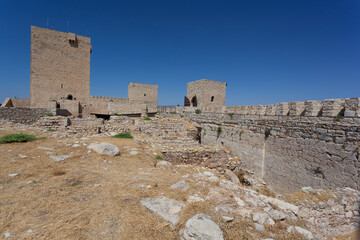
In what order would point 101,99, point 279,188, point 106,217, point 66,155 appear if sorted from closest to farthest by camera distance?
point 106,217 < point 66,155 < point 279,188 < point 101,99

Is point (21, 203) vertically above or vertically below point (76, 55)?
below

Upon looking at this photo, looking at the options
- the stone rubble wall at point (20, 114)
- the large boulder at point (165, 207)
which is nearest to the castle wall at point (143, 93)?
the stone rubble wall at point (20, 114)

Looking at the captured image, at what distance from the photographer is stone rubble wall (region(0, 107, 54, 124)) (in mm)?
12148

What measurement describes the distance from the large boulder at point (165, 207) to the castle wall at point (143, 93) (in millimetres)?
22834

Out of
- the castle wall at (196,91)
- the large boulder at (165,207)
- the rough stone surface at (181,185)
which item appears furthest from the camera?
the castle wall at (196,91)

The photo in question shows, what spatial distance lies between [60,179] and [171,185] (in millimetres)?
2540

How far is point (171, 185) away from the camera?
11.8 feet

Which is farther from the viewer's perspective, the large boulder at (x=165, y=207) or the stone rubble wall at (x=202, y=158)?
the stone rubble wall at (x=202, y=158)

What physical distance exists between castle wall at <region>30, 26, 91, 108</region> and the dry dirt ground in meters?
19.4

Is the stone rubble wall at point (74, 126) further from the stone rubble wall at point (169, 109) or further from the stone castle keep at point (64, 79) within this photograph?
the stone rubble wall at point (169, 109)

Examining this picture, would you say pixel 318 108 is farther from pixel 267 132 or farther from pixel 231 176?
pixel 231 176

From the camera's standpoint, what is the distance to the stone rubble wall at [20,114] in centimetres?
1215

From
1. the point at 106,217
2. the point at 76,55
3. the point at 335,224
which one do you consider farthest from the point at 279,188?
the point at 76,55

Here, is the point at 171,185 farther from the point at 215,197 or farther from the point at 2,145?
the point at 2,145
